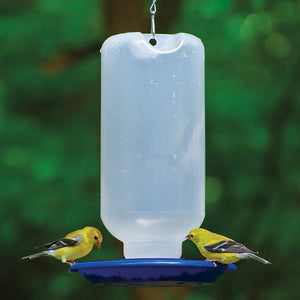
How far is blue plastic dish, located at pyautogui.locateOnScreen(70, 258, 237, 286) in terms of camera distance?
122 inches

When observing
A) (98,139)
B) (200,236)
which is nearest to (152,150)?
(200,236)

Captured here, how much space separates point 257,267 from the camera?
26.0 feet

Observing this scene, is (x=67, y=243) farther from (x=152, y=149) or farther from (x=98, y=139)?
(x=98, y=139)

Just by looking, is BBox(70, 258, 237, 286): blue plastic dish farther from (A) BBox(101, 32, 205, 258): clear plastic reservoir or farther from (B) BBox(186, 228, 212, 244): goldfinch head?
(A) BBox(101, 32, 205, 258): clear plastic reservoir

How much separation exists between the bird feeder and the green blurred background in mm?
3948

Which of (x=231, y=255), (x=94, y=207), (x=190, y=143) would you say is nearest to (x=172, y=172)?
(x=190, y=143)

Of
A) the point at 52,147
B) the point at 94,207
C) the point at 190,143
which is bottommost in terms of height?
the point at 94,207

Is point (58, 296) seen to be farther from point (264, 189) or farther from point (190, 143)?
point (190, 143)

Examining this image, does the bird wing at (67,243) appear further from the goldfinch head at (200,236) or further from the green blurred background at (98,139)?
the green blurred background at (98,139)

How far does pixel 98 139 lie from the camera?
7.80m

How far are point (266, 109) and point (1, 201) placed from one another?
295cm

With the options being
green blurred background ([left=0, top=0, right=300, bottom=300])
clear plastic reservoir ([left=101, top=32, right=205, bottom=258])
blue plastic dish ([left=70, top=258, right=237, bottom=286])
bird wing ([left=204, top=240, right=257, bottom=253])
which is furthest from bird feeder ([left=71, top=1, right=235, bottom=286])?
green blurred background ([left=0, top=0, right=300, bottom=300])

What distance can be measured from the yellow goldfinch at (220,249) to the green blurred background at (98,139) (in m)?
4.24

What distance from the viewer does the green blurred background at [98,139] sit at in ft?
25.3
